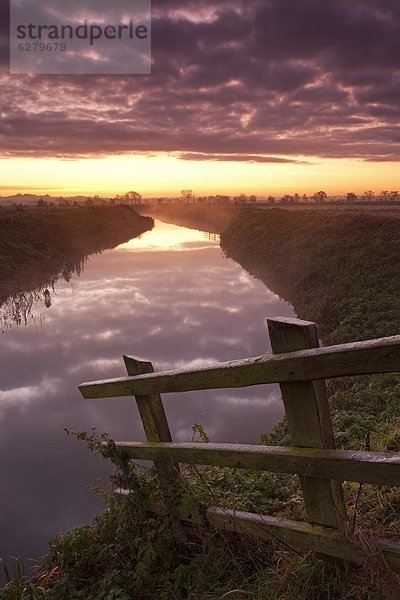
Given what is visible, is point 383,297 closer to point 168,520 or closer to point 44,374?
point 44,374

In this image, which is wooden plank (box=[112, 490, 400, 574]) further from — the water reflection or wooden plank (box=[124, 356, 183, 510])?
the water reflection

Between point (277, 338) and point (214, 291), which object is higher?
point (277, 338)

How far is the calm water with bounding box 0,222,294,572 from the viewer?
7.83m

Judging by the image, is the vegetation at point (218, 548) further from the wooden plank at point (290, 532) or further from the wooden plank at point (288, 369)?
the wooden plank at point (288, 369)

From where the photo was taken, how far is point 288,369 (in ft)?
8.96

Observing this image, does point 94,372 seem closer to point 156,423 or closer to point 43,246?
point 156,423

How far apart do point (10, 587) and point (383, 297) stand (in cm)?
1304

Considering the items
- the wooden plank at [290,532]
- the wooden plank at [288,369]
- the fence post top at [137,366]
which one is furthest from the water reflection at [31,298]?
the wooden plank at [288,369]

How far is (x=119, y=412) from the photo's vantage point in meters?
10.5

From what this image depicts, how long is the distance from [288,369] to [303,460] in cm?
59

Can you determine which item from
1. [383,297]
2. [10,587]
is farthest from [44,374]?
[383,297]

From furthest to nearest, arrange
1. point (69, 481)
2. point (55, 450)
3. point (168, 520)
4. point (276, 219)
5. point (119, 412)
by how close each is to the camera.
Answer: point (276, 219) → point (119, 412) → point (55, 450) → point (69, 481) → point (168, 520)

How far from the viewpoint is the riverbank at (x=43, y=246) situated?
2608 centimetres

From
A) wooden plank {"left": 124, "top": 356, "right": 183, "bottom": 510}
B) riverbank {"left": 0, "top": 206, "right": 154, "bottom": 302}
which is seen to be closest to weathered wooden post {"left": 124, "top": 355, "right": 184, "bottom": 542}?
wooden plank {"left": 124, "top": 356, "right": 183, "bottom": 510}
